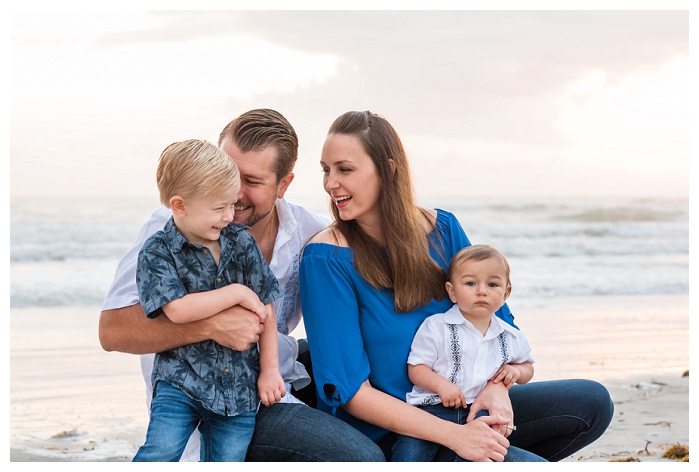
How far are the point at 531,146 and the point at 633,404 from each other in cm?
1087

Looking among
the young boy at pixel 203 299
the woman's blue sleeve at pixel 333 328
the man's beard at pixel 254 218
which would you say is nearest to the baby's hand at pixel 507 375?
the woman's blue sleeve at pixel 333 328

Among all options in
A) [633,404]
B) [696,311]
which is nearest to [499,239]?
[633,404]

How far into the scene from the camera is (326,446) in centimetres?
233

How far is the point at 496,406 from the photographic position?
2.47 meters

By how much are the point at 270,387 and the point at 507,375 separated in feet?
2.86

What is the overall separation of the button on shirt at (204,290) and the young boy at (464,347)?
1.91ft

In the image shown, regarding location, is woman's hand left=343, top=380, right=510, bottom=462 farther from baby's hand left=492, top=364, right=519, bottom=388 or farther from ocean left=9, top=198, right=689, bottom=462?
ocean left=9, top=198, right=689, bottom=462

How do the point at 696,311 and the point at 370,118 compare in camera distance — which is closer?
the point at 370,118

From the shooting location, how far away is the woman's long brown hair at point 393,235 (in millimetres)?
2594

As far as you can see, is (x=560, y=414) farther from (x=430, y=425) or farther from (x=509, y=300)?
(x=509, y=300)

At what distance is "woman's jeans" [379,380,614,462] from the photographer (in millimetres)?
2662

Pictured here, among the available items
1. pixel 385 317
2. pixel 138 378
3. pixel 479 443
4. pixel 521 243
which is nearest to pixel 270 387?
pixel 385 317

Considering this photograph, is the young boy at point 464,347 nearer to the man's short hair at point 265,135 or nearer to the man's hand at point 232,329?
the man's hand at point 232,329
